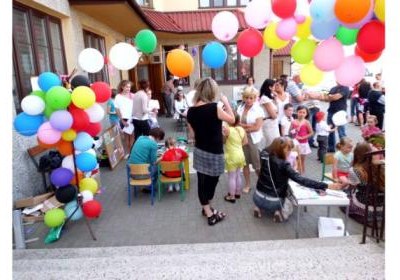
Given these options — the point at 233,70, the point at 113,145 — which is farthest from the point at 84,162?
the point at 233,70

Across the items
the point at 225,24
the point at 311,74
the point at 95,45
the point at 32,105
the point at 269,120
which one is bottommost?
the point at 269,120

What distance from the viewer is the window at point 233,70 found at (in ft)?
40.0

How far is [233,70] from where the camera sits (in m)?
12.3

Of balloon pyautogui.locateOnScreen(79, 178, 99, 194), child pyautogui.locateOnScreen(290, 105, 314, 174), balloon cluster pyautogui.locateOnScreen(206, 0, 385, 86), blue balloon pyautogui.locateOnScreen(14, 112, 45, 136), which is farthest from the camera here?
child pyautogui.locateOnScreen(290, 105, 314, 174)

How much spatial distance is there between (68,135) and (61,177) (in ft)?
1.65

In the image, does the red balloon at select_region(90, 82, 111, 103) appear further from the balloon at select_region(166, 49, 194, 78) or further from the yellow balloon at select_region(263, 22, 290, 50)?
the yellow balloon at select_region(263, 22, 290, 50)

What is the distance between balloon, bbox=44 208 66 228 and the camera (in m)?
3.43

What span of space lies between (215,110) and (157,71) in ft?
31.9

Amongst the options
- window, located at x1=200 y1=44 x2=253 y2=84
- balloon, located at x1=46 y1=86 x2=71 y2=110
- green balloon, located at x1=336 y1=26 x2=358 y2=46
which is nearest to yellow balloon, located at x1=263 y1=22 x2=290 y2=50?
green balloon, located at x1=336 y1=26 x2=358 y2=46

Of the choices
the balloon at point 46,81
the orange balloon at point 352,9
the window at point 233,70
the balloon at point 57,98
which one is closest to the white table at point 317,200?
the orange balloon at point 352,9

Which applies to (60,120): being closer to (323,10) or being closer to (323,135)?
(323,10)

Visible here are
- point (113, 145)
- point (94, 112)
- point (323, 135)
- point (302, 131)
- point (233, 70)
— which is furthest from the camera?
point (233, 70)

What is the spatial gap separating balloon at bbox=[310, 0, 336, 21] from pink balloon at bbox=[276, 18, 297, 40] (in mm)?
470
